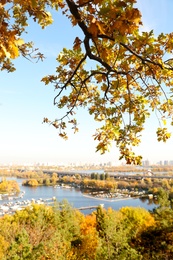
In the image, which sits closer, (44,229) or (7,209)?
(44,229)

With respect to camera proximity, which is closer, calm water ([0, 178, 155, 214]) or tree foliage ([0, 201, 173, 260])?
tree foliage ([0, 201, 173, 260])

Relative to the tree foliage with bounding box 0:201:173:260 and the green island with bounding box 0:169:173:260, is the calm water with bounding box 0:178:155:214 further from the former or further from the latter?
the tree foliage with bounding box 0:201:173:260

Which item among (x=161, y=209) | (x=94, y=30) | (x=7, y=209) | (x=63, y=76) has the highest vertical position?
(x=63, y=76)

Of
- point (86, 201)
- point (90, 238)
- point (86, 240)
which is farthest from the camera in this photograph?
point (86, 201)

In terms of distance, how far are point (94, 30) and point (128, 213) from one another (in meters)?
24.6

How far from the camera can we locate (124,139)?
96.0 inches

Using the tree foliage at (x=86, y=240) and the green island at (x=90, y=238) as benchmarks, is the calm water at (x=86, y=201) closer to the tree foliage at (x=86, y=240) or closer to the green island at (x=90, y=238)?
the green island at (x=90, y=238)

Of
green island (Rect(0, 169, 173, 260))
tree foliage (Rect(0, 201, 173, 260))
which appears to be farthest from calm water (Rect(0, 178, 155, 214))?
tree foliage (Rect(0, 201, 173, 260))

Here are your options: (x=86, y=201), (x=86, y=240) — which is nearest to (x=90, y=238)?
(x=86, y=240)

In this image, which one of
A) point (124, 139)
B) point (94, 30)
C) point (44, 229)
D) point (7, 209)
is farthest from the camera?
point (7, 209)

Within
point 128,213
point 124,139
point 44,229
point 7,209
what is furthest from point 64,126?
point 7,209

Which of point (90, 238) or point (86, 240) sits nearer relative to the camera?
point (90, 238)

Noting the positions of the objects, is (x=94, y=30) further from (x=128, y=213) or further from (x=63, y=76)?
(x=128, y=213)

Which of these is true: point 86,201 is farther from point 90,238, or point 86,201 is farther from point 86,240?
point 90,238
